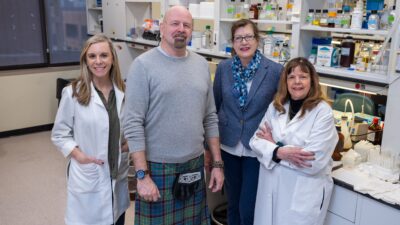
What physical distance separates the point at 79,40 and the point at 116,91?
3.89 m

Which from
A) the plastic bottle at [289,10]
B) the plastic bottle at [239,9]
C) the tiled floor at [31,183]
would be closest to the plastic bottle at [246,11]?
the plastic bottle at [239,9]

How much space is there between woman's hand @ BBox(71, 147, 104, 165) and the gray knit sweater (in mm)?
249

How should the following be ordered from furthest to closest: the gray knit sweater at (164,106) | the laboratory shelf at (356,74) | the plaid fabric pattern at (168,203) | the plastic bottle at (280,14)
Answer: the plastic bottle at (280,14) → the laboratory shelf at (356,74) → the plaid fabric pattern at (168,203) → the gray knit sweater at (164,106)

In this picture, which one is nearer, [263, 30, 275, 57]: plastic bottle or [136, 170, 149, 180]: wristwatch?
[136, 170, 149, 180]: wristwatch

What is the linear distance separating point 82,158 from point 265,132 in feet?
2.88

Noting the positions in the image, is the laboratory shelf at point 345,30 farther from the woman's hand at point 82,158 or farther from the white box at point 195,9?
the woman's hand at point 82,158

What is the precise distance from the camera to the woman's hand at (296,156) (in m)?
1.70

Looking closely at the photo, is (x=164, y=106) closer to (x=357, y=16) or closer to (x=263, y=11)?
(x=357, y=16)

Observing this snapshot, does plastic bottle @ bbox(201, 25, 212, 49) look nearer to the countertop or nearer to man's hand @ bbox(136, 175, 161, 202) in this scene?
the countertop

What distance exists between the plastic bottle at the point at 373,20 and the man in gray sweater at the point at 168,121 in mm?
932

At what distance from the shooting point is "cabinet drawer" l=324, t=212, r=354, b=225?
1883mm

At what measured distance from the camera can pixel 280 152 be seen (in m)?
1.78

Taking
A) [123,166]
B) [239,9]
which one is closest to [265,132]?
[123,166]

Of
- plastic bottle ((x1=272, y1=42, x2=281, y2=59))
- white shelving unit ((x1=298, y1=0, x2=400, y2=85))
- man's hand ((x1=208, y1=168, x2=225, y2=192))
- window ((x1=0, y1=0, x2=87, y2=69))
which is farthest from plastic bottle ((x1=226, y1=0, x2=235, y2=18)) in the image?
window ((x1=0, y1=0, x2=87, y2=69))
